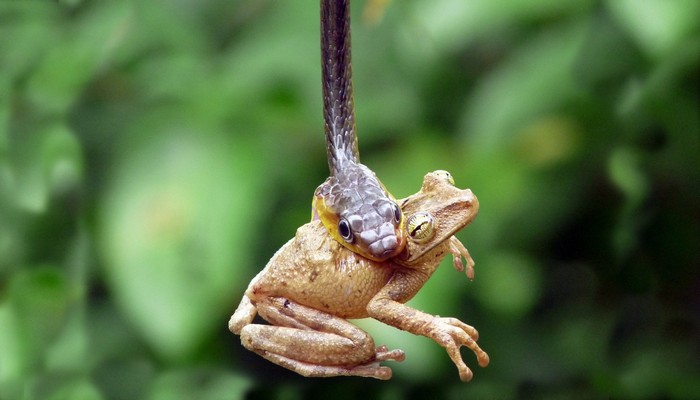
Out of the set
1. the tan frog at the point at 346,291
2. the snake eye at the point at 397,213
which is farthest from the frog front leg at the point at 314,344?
the snake eye at the point at 397,213

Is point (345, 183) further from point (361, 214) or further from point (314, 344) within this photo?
point (314, 344)

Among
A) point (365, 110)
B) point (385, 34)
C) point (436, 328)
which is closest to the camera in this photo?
point (436, 328)

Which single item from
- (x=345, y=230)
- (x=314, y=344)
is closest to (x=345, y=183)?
(x=345, y=230)

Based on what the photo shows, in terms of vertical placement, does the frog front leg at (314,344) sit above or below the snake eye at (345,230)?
below

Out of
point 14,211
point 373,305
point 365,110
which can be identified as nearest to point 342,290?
point 373,305

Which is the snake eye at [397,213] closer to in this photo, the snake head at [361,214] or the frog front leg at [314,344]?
the snake head at [361,214]

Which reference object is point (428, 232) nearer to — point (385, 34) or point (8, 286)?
point (385, 34)
